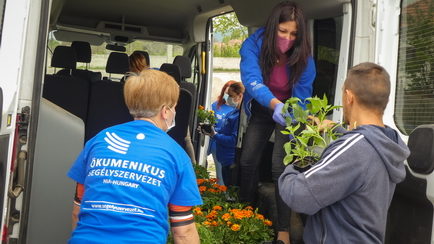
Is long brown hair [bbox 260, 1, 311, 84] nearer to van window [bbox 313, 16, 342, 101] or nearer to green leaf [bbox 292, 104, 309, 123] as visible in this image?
van window [bbox 313, 16, 342, 101]

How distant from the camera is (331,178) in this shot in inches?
86.4

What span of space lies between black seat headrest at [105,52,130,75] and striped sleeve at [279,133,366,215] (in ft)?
14.7

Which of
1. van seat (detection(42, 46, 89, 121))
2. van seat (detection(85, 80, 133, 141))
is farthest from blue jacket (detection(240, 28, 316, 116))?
van seat (detection(42, 46, 89, 121))

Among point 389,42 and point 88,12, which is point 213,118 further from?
point 389,42

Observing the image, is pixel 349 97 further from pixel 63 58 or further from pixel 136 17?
pixel 136 17

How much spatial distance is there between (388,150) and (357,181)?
0.17m

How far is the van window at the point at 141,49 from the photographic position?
265 inches

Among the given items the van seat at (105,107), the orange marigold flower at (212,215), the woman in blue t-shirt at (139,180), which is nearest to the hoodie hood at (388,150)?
the woman in blue t-shirt at (139,180)

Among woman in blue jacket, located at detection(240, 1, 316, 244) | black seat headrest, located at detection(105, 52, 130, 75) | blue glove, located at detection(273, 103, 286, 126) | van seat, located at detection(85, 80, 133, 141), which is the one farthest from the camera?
black seat headrest, located at detection(105, 52, 130, 75)

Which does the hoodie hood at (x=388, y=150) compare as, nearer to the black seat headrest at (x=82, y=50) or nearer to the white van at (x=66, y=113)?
the white van at (x=66, y=113)

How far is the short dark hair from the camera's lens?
2328 mm

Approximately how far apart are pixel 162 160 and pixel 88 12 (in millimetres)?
5008

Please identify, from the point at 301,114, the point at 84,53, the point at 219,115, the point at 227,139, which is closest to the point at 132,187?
the point at 301,114

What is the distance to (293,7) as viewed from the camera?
3.68m
